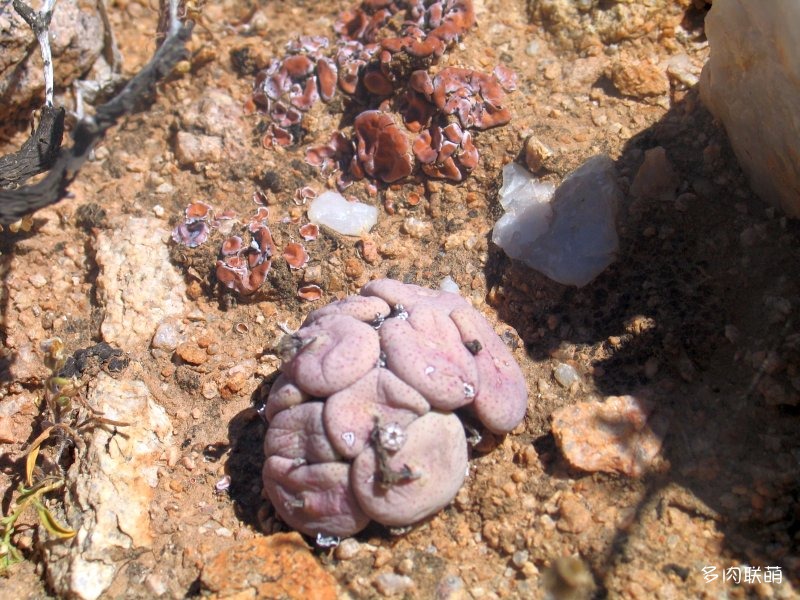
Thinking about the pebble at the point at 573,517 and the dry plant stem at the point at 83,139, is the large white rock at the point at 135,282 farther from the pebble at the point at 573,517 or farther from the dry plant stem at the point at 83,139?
the pebble at the point at 573,517

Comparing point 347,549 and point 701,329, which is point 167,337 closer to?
point 347,549

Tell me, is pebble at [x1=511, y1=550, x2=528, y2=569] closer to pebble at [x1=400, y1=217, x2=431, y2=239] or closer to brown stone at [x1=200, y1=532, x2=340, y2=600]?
brown stone at [x1=200, y1=532, x2=340, y2=600]

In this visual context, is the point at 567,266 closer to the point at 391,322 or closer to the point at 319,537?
the point at 391,322

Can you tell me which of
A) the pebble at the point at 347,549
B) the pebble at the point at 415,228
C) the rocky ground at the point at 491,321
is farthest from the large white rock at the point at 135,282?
the pebble at the point at 347,549

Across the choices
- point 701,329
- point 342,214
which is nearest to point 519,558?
point 701,329

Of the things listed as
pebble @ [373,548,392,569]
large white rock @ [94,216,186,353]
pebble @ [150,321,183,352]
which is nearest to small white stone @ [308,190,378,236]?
large white rock @ [94,216,186,353]

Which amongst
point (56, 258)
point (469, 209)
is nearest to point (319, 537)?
point (469, 209)
